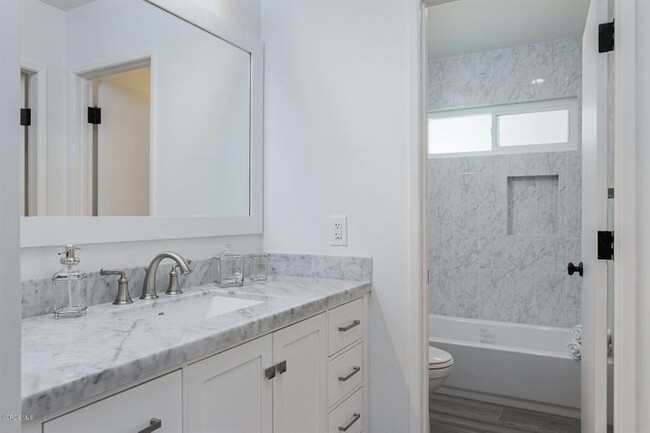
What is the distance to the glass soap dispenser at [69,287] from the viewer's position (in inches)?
48.3

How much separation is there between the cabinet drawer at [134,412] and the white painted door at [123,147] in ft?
2.46

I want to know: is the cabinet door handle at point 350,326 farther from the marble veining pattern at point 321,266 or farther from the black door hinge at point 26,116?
the black door hinge at point 26,116

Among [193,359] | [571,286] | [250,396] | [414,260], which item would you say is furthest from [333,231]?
[571,286]

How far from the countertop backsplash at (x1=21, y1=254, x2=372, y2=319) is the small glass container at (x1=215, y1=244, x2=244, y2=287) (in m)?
0.03

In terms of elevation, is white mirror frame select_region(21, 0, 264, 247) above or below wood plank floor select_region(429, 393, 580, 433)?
above

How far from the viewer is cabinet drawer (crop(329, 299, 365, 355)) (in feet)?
5.23

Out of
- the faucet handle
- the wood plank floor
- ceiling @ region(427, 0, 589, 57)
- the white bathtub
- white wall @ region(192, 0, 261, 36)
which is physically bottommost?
the wood plank floor

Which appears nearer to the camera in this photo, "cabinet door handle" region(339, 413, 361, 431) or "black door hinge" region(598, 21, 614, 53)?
"black door hinge" region(598, 21, 614, 53)

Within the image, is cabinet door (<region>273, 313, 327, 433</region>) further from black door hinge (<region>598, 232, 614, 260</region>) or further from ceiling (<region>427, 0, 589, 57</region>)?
ceiling (<region>427, 0, 589, 57</region>)

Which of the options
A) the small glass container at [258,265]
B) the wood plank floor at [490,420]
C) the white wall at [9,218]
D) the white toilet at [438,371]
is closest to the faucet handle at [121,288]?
the small glass container at [258,265]

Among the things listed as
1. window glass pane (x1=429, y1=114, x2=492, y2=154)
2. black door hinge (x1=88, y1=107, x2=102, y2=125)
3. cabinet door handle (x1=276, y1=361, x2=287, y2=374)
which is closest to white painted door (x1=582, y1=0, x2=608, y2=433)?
cabinet door handle (x1=276, y1=361, x2=287, y2=374)

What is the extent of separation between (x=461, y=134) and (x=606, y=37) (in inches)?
88.2

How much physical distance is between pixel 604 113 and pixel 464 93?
2207mm
